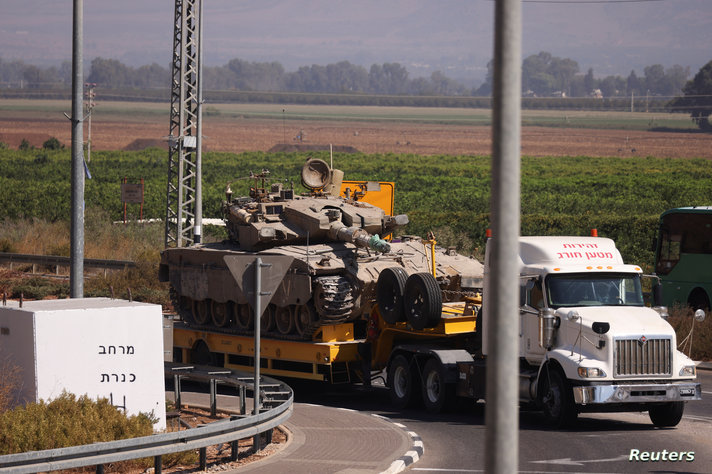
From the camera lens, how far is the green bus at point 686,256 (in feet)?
100

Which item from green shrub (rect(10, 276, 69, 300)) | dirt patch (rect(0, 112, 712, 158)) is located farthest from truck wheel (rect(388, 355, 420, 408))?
dirt patch (rect(0, 112, 712, 158))

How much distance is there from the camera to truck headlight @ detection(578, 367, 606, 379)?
16.2m

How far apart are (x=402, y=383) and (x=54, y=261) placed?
944 inches

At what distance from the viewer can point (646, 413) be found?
18859 mm

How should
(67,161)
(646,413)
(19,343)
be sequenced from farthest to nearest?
1. (67,161)
2. (646,413)
3. (19,343)

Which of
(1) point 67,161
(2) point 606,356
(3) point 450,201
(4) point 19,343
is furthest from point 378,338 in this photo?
(1) point 67,161

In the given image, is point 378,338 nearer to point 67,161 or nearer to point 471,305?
point 471,305

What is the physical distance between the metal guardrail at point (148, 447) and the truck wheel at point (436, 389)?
3656 millimetres

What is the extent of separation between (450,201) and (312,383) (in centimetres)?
4276

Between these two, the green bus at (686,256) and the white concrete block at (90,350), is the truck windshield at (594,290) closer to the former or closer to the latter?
the white concrete block at (90,350)

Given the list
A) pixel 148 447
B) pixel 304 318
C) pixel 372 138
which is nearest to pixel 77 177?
pixel 304 318

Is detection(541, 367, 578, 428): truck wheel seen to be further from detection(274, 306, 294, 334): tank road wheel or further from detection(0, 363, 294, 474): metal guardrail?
detection(274, 306, 294, 334): tank road wheel

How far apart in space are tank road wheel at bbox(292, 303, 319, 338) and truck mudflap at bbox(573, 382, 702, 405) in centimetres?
612

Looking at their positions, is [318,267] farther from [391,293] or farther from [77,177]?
[77,177]
